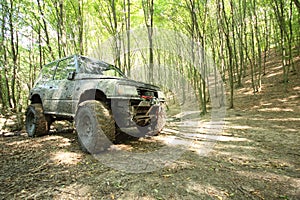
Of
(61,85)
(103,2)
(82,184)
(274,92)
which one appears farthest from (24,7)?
(274,92)

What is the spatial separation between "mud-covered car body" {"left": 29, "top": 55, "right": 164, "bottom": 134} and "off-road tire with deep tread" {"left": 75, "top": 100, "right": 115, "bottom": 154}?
0.20m

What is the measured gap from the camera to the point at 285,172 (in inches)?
99.0

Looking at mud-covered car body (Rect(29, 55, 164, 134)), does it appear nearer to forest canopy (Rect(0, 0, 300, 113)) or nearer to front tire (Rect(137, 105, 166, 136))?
front tire (Rect(137, 105, 166, 136))

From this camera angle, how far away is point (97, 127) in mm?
3184

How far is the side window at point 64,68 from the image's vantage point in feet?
14.8

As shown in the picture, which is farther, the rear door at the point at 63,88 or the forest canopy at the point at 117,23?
the forest canopy at the point at 117,23

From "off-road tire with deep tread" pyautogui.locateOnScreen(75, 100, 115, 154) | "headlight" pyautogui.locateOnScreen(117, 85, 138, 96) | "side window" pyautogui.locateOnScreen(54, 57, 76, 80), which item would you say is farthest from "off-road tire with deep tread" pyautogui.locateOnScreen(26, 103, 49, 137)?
"headlight" pyautogui.locateOnScreen(117, 85, 138, 96)

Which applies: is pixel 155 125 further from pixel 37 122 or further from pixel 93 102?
pixel 37 122

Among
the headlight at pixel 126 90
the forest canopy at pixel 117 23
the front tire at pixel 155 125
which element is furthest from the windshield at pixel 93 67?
the forest canopy at pixel 117 23

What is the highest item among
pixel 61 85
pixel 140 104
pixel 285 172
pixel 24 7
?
pixel 24 7

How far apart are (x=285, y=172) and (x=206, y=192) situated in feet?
4.52

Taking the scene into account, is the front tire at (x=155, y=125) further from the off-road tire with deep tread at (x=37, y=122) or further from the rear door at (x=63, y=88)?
the off-road tire with deep tread at (x=37, y=122)

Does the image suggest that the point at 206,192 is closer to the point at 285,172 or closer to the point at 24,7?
the point at 285,172

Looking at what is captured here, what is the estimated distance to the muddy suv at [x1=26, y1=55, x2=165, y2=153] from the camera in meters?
3.31
